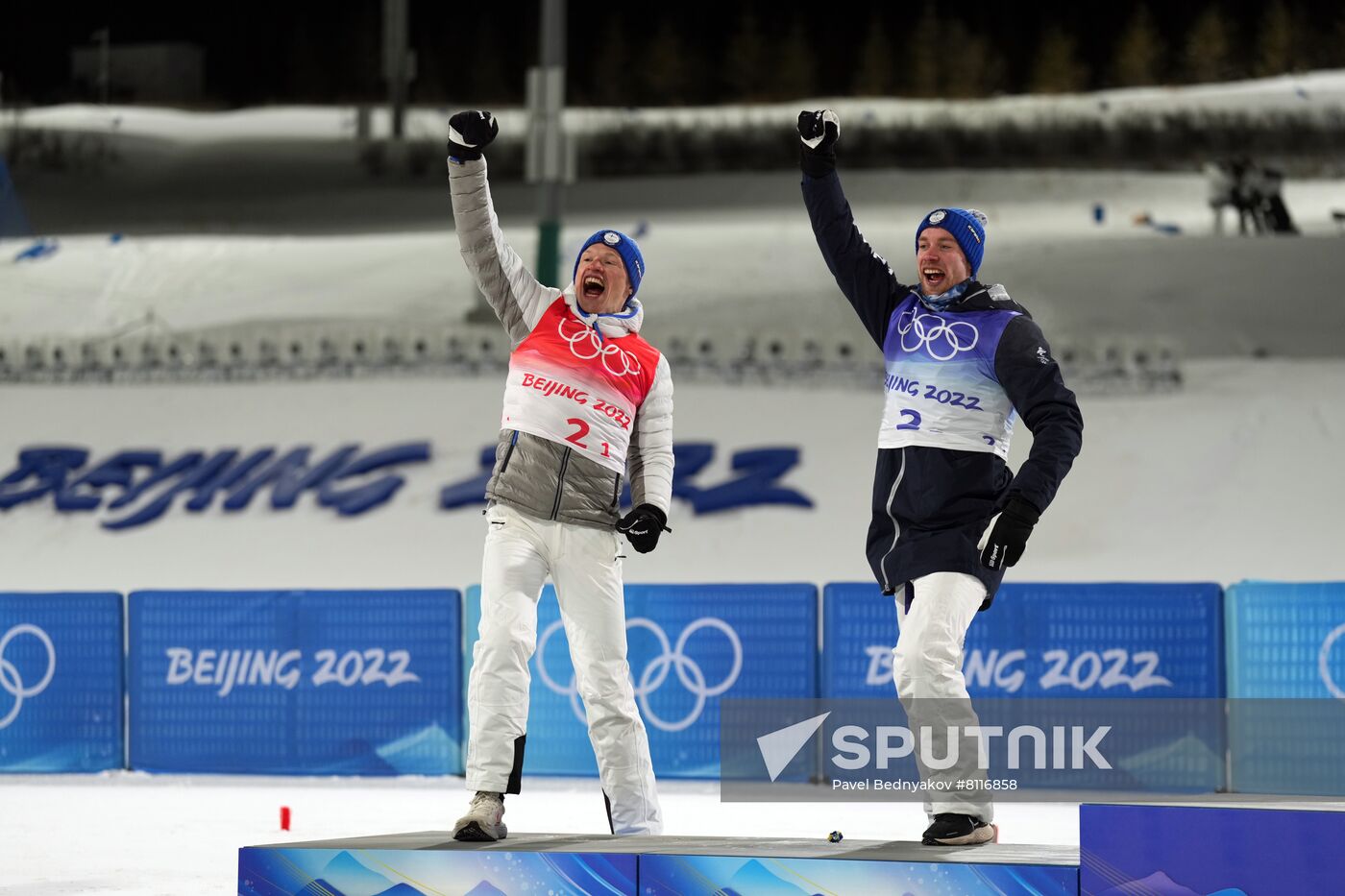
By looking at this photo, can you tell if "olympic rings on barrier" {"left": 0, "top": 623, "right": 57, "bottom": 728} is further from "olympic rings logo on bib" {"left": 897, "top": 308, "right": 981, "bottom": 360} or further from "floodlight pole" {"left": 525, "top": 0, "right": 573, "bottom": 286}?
"floodlight pole" {"left": 525, "top": 0, "right": 573, "bottom": 286}

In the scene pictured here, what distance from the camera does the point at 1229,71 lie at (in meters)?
30.3

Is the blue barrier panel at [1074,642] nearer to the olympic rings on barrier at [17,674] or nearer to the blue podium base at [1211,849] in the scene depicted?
the olympic rings on barrier at [17,674]

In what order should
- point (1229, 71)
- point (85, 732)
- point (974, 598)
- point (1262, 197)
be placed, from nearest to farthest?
point (974, 598), point (85, 732), point (1262, 197), point (1229, 71)

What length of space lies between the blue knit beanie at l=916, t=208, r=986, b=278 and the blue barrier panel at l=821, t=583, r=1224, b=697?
3.99m

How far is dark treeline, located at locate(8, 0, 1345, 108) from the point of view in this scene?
100 ft

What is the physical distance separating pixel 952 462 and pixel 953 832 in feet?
3.20

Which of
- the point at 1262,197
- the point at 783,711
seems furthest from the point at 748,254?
the point at 783,711

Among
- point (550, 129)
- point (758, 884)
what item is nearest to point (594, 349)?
point (758, 884)

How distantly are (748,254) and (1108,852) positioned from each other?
75.1ft

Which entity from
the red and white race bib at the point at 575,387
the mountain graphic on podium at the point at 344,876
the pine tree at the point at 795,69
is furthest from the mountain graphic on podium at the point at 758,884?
the pine tree at the point at 795,69

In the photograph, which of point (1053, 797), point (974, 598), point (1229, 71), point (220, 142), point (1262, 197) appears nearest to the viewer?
point (974, 598)

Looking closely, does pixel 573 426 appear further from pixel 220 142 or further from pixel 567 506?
pixel 220 142

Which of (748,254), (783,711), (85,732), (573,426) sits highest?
(748,254)
